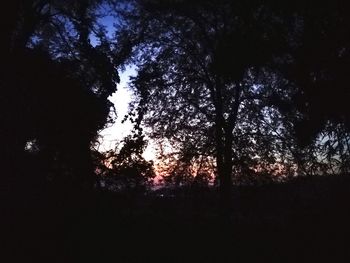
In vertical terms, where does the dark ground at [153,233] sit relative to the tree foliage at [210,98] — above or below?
below

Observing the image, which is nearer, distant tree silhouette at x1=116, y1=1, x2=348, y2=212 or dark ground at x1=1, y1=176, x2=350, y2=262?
dark ground at x1=1, y1=176, x2=350, y2=262

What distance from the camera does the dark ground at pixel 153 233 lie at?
38.4ft

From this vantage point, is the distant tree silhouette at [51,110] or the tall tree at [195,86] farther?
the tall tree at [195,86]

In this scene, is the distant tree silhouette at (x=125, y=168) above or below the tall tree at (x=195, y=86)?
below

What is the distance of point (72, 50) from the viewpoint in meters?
19.1

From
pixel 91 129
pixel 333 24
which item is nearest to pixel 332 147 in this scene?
pixel 333 24

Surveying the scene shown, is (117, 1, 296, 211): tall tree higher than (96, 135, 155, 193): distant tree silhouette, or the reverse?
(117, 1, 296, 211): tall tree

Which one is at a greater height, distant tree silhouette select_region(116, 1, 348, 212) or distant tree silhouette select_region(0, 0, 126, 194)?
distant tree silhouette select_region(116, 1, 348, 212)

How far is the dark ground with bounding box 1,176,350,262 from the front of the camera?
11.7m

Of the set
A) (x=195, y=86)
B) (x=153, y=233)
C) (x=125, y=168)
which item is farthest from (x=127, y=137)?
(x=195, y=86)

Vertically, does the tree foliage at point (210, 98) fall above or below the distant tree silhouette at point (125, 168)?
above

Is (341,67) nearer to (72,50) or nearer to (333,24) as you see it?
(333,24)

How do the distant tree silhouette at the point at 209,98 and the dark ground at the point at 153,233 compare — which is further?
the distant tree silhouette at the point at 209,98

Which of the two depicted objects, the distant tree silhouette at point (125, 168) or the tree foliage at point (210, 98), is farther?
the tree foliage at point (210, 98)
